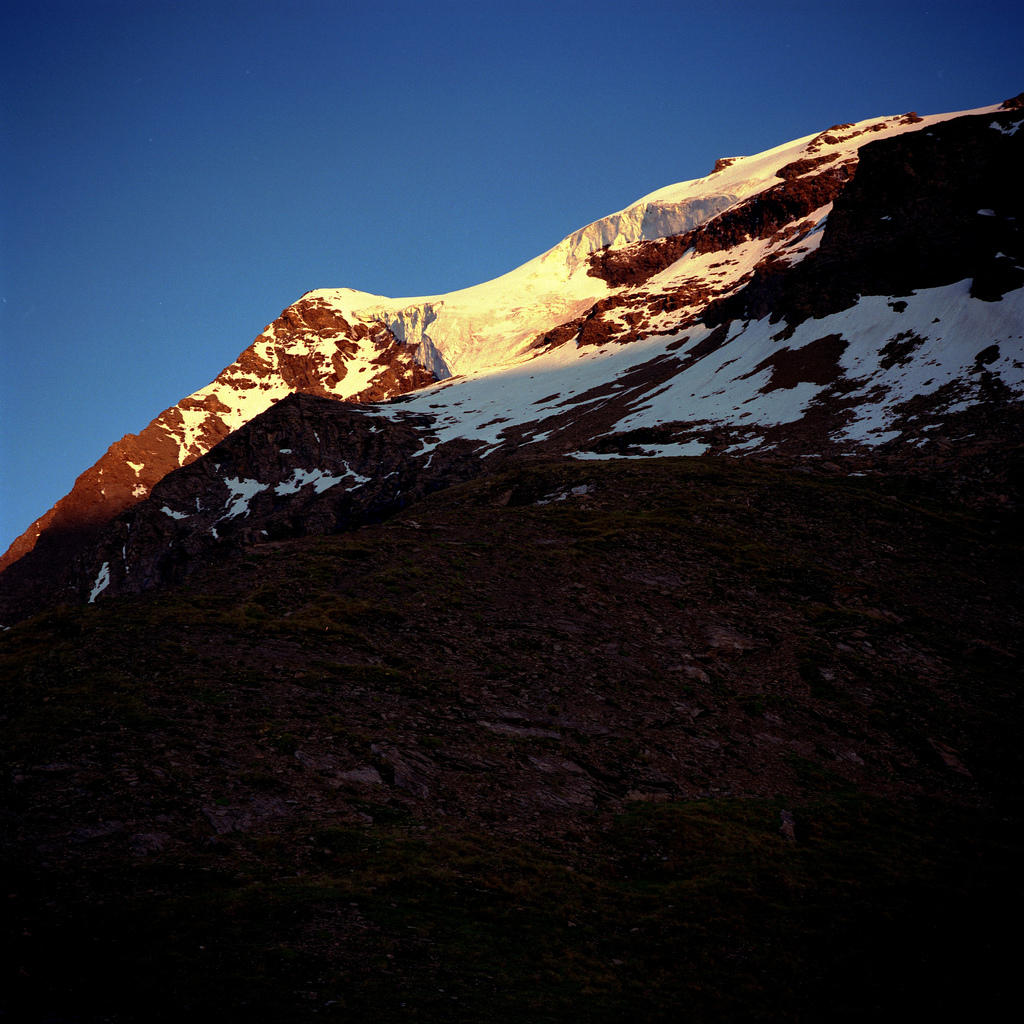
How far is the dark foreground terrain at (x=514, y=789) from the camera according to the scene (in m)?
10.6

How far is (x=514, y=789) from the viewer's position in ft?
58.2

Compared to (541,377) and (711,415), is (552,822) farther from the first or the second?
(541,377)

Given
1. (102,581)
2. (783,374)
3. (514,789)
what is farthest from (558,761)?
(102,581)

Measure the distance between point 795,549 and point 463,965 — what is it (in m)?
32.3

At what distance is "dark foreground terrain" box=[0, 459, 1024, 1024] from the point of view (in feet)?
34.6

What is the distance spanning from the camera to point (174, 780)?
577 inches

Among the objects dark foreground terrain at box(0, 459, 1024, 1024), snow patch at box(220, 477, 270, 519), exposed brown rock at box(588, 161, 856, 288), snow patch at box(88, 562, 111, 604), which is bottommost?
dark foreground terrain at box(0, 459, 1024, 1024)

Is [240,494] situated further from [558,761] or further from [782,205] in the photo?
[782,205]

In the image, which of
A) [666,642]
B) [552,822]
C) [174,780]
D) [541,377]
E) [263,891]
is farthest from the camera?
[541,377]

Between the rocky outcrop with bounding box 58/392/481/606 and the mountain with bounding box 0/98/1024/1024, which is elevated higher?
the rocky outcrop with bounding box 58/392/481/606

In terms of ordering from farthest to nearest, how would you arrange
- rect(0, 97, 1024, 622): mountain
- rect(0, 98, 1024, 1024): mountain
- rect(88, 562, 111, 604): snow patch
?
rect(88, 562, 111, 604): snow patch
rect(0, 97, 1024, 622): mountain
rect(0, 98, 1024, 1024): mountain

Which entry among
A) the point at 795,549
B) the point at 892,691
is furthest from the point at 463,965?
the point at 795,549

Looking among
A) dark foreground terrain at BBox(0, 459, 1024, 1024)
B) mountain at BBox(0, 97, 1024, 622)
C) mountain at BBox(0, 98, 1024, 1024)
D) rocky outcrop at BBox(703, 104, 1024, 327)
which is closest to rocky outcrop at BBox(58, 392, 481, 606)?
mountain at BBox(0, 97, 1024, 622)

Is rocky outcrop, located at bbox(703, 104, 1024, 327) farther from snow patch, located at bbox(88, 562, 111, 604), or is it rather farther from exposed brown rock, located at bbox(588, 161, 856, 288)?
snow patch, located at bbox(88, 562, 111, 604)
